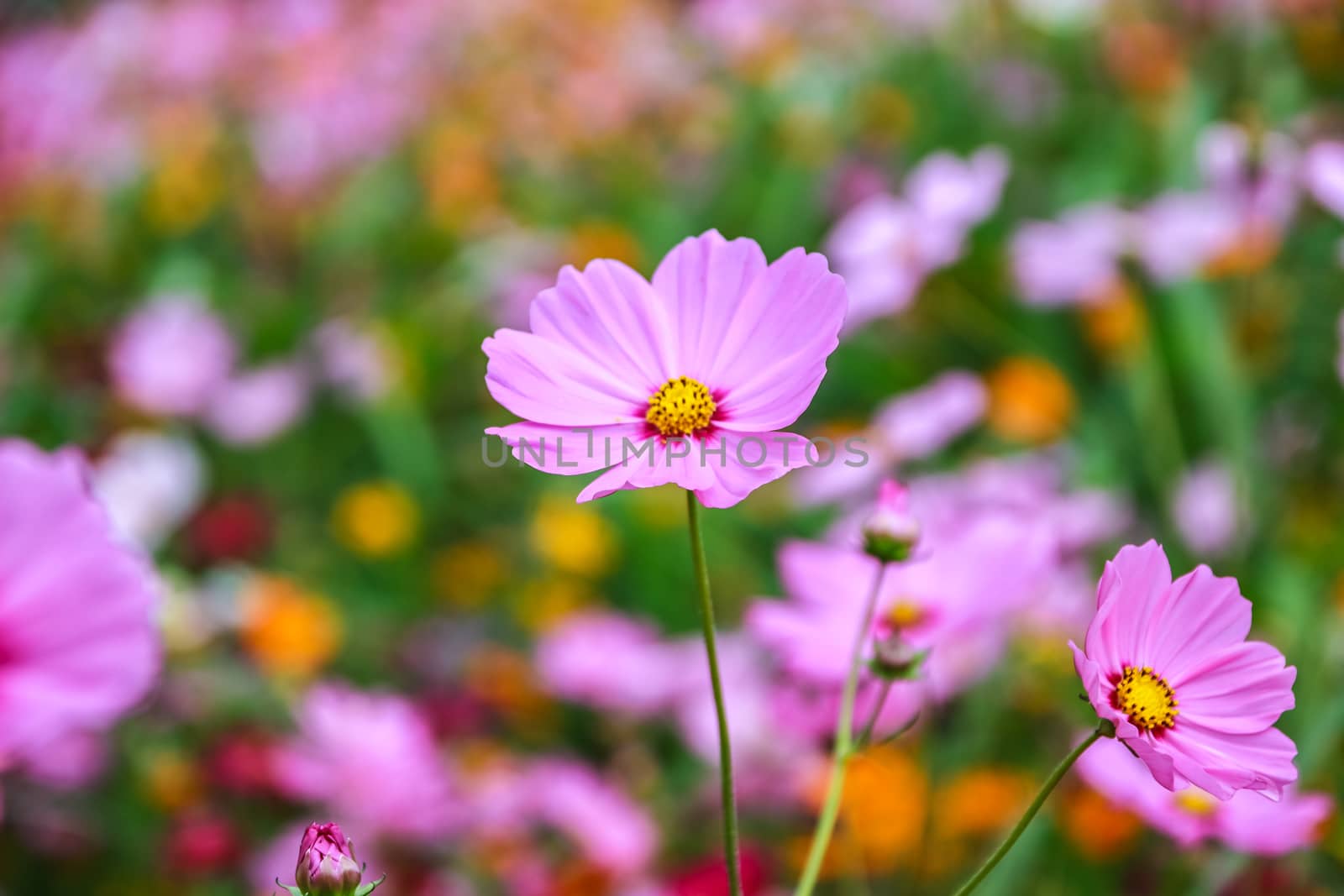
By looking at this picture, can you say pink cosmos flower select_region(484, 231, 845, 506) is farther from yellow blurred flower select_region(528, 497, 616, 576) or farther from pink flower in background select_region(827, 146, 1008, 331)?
yellow blurred flower select_region(528, 497, 616, 576)

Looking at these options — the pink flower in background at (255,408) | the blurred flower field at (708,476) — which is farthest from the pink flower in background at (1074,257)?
the pink flower in background at (255,408)

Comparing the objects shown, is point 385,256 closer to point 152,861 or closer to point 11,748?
point 152,861

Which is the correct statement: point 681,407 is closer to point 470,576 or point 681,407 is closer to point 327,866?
point 327,866

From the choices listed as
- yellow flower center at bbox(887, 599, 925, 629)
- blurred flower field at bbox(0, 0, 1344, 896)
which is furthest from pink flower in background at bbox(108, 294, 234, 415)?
yellow flower center at bbox(887, 599, 925, 629)

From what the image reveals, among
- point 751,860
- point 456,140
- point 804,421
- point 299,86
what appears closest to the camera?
point 751,860

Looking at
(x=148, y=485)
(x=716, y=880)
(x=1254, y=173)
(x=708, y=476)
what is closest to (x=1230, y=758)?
(x=708, y=476)

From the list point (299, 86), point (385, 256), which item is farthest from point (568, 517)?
point (299, 86)
